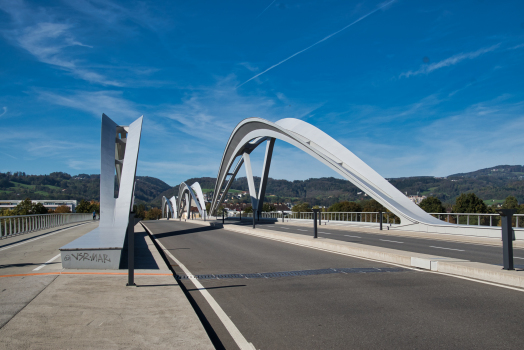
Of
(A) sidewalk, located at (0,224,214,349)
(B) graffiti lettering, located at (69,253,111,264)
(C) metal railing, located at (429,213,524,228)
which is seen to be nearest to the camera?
(A) sidewalk, located at (0,224,214,349)

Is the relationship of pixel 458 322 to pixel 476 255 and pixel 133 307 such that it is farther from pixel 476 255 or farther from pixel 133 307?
pixel 476 255

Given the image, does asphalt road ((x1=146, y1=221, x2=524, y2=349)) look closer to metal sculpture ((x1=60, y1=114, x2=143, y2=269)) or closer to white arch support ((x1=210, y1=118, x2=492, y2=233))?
metal sculpture ((x1=60, y1=114, x2=143, y2=269))

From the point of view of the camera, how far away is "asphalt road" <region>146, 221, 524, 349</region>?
418cm

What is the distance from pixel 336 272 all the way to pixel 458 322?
152 inches

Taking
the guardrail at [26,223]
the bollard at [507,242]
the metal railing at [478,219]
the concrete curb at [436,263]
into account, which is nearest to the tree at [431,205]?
the metal railing at [478,219]

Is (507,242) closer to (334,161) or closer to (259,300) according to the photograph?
(259,300)

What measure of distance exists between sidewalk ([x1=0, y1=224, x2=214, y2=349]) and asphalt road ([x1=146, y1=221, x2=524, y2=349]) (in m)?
0.42

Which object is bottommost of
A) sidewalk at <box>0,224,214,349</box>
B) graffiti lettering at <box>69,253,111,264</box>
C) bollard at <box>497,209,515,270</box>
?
sidewalk at <box>0,224,214,349</box>

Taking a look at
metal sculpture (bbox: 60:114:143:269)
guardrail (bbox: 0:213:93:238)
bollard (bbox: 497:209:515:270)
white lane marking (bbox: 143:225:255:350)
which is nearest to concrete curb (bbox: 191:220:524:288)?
bollard (bbox: 497:209:515:270)

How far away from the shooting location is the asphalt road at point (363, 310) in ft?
13.7

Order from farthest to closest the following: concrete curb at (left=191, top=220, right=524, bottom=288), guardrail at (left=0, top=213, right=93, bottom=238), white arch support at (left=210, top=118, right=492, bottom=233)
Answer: white arch support at (left=210, top=118, right=492, bottom=233) < guardrail at (left=0, top=213, right=93, bottom=238) < concrete curb at (left=191, top=220, right=524, bottom=288)

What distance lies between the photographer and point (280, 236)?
58.6 feet

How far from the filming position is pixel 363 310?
17.6ft

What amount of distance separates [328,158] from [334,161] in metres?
0.50
